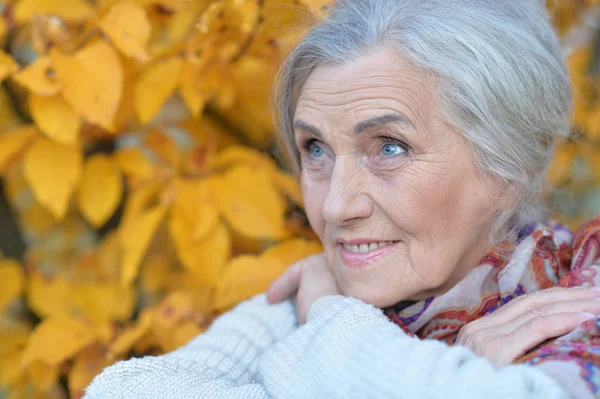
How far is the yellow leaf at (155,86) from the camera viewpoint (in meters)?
2.13

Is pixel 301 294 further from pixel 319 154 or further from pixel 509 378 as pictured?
pixel 509 378

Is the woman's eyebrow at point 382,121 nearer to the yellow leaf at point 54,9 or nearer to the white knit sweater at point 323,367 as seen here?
the white knit sweater at point 323,367

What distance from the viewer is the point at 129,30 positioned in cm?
194

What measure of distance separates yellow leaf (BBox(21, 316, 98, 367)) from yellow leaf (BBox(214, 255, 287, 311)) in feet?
1.68

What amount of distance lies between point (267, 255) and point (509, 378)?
1232 mm

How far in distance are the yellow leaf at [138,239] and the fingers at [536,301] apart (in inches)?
46.1

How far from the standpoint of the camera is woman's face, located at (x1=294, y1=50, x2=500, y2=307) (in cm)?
171

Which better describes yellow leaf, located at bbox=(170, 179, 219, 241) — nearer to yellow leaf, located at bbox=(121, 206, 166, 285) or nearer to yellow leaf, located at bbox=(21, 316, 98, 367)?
yellow leaf, located at bbox=(121, 206, 166, 285)

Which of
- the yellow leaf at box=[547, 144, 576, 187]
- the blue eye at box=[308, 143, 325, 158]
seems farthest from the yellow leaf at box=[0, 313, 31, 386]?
the yellow leaf at box=[547, 144, 576, 187]

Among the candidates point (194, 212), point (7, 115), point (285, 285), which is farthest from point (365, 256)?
point (7, 115)

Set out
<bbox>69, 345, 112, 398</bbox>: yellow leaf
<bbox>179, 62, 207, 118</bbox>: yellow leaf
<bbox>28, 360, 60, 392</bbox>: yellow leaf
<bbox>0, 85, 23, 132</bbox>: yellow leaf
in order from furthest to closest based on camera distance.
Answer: <bbox>0, 85, 23, 132</bbox>: yellow leaf
<bbox>28, 360, 60, 392</bbox>: yellow leaf
<bbox>69, 345, 112, 398</bbox>: yellow leaf
<bbox>179, 62, 207, 118</bbox>: yellow leaf

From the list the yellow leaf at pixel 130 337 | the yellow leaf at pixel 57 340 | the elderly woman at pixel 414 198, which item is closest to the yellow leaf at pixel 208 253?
the yellow leaf at pixel 130 337

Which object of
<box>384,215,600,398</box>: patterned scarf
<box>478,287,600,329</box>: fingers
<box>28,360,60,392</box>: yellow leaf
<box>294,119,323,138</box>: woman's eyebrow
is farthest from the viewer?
<box>28,360,60,392</box>: yellow leaf

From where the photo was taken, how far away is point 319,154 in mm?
1928
